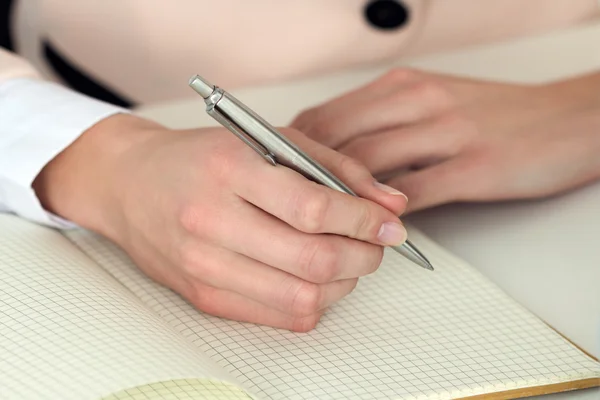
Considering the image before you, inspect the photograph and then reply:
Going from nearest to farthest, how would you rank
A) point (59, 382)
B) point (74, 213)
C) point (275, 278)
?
point (59, 382) → point (275, 278) → point (74, 213)

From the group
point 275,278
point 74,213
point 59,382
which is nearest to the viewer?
point 59,382

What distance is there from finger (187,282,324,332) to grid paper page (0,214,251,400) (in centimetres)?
4

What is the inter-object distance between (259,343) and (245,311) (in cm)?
3

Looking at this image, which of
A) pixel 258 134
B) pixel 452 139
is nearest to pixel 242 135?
pixel 258 134

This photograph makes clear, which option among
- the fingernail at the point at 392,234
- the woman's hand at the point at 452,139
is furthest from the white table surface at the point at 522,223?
the fingernail at the point at 392,234

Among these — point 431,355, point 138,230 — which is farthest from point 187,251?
point 431,355

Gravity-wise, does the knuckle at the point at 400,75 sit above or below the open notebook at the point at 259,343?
above

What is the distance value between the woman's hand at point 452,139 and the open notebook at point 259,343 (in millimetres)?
85

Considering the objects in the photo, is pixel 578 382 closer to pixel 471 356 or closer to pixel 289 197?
pixel 471 356

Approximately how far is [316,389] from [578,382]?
159mm

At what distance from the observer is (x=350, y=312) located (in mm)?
554

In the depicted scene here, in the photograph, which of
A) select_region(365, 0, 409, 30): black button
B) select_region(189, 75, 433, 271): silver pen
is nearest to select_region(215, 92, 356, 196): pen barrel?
select_region(189, 75, 433, 271): silver pen

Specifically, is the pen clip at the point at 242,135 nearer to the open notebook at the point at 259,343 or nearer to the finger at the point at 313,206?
the finger at the point at 313,206

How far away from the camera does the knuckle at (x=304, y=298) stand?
52 cm
